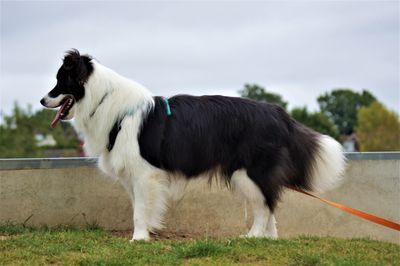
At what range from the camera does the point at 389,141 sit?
54719mm

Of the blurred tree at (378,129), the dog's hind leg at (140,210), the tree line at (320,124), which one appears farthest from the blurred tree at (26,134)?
the dog's hind leg at (140,210)

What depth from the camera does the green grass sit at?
18.1 feet

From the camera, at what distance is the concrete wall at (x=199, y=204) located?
25.9 ft

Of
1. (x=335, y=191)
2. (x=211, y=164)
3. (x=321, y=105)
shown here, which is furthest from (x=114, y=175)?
(x=321, y=105)

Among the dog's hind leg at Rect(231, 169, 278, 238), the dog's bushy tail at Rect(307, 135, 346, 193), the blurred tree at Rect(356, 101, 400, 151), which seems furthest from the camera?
the blurred tree at Rect(356, 101, 400, 151)

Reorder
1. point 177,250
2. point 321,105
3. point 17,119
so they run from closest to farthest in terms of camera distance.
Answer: point 177,250 → point 17,119 → point 321,105

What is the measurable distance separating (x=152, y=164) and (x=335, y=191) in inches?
127

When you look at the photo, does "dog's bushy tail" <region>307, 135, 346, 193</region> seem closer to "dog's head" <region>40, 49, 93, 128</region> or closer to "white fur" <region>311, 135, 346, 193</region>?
"white fur" <region>311, 135, 346, 193</region>

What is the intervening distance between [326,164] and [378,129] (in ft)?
166

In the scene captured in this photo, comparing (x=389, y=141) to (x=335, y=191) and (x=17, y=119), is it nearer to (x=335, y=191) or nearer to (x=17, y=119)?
(x=17, y=119)

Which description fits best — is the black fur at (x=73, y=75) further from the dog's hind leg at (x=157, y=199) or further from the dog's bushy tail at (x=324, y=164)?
the dog's bushy tail at (x=324, y=164)

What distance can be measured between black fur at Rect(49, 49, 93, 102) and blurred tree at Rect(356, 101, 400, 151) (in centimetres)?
4994

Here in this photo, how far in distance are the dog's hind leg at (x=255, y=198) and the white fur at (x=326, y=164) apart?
0.76 m

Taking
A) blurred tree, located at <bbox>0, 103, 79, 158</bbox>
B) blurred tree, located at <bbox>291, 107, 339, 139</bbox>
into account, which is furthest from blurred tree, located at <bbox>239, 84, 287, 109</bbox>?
blurred tree, located at <bbox>0, 103, 79, 158</bbox>
